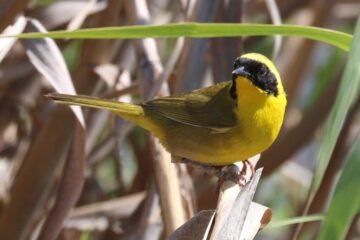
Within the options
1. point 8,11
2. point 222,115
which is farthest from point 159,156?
point 8,11

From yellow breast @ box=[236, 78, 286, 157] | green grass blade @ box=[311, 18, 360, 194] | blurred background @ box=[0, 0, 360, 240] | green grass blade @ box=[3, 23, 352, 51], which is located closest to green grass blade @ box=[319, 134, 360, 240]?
green grass blade @ box=[311, 18, 360, 194]

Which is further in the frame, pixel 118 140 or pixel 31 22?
pixel 118 140

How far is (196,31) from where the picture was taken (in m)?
1.69

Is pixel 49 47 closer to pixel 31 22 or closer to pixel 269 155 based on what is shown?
pixel 31 22

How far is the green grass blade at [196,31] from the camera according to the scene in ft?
5.33

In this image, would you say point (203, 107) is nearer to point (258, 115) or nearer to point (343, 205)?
point (258, 115)

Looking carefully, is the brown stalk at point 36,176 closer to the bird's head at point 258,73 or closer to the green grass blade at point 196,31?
the bird's head at point 258,73

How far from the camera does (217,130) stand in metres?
2.49

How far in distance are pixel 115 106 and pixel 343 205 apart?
38.3 inches

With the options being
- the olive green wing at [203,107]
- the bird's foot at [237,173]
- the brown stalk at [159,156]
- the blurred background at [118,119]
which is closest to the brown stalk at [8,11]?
the blurred background at [118,119]

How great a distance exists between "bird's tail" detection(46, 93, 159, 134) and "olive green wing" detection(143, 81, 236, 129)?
0.12 feet

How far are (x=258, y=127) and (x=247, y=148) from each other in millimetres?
71

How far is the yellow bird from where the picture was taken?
2.33m

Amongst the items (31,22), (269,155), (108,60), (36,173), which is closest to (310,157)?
(269,155)
